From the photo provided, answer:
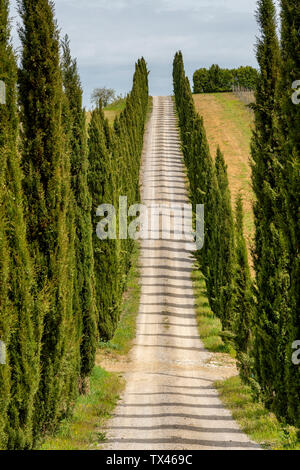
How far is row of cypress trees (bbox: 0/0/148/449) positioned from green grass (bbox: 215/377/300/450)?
4.12 m

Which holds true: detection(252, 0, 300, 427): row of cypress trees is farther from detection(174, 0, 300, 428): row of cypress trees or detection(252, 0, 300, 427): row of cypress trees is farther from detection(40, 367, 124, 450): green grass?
detection(40, 367, 124, 450): green grass

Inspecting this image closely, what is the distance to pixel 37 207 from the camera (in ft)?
38.0

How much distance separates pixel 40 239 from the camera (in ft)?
38.1

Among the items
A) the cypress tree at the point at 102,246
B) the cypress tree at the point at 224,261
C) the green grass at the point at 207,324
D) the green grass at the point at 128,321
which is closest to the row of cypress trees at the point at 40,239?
the cypress tree at the point at 102,246

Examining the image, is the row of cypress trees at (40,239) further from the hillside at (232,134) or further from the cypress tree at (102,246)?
the hillside at (232,134)

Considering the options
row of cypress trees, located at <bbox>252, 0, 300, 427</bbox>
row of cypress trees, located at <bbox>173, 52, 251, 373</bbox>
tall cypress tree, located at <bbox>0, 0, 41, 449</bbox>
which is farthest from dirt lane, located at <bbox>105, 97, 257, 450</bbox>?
tall cypress tree, located at <bbox>0, 0, 41, 449</bbox>

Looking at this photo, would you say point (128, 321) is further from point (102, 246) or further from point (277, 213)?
point (277, 213)

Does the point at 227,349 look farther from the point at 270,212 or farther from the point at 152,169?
the point at 152,169

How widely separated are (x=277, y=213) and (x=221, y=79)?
91.8 m

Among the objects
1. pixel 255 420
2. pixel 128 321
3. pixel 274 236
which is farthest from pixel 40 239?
pixel 128 321

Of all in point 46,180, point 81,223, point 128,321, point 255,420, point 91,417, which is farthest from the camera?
point 128,321

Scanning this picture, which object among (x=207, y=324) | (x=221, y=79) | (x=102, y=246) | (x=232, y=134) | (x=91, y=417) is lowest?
(x=207, y=324)

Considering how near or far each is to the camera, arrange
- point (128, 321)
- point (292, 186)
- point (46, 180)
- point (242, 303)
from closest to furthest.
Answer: point (292, 186), point (46, 180), point (242, 303), point (128, 321)

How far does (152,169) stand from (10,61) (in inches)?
1544
